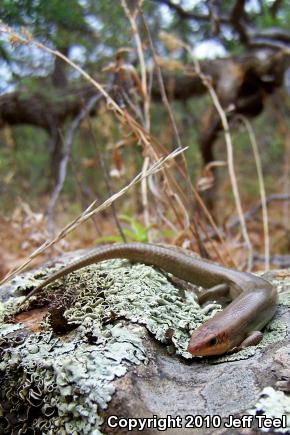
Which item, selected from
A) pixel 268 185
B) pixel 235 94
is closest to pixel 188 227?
pixel 235 94

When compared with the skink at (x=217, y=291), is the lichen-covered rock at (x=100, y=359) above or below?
above

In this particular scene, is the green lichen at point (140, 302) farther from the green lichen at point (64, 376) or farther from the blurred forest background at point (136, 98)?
the blurred forest background at point (136, 98)

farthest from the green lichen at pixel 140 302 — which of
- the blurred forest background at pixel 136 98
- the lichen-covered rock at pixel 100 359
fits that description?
the blurred forest background at pixel 136 98

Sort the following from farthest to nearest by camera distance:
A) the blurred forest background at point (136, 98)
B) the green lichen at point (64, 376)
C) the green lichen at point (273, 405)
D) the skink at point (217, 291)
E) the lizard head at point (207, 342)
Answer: the blurred forest background at point (136, 98)
the skink at point (217, 291)
the lizard head at point (207, 342)
the green lichen at point (64, 376)
the green lichen at point (273, 405)

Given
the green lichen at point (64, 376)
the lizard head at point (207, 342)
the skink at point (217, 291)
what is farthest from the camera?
the skink at point (217, 291)

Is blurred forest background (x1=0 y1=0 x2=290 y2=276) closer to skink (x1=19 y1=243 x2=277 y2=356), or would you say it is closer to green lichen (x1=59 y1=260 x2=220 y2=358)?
skink (x1=19 y1=243 x2=277 y2=356)

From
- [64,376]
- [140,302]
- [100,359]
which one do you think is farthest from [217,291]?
[64,376]

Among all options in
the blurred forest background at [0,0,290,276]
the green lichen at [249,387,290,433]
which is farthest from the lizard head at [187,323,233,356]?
the blurred forest background at [0,0,290,276]
